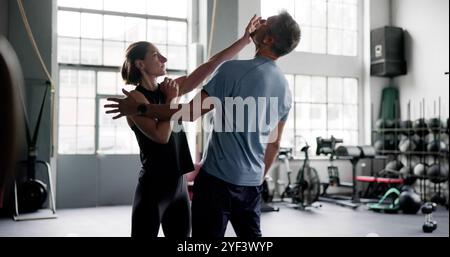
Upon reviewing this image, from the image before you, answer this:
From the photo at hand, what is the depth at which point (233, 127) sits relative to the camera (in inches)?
51.3

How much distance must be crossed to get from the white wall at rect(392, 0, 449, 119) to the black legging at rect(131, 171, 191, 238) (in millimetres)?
5247

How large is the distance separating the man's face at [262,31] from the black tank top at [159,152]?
370 millimetres

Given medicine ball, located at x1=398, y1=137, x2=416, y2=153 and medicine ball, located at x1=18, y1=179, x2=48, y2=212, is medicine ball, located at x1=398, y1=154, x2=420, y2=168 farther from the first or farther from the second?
medicine ball, located at x1=18, y1=179, x2=48, y2=212

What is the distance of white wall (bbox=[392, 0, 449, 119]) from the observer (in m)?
5.84

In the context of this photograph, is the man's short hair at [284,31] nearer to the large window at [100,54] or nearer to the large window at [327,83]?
the large window at [100,54]

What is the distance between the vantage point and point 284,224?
4277mm

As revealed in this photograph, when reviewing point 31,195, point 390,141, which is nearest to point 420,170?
point 390,141

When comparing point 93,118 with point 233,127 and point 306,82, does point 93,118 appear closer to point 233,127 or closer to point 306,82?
point 306,82

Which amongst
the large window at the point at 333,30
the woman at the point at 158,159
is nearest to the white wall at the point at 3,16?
the large window at the point at 333,30

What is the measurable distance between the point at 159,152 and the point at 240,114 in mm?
309

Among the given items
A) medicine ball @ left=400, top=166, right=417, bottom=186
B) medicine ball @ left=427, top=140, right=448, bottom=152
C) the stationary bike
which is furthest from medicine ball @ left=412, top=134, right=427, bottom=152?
the stationary bike

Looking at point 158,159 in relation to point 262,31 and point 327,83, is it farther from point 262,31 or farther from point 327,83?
point 327,83

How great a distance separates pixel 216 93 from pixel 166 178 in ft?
1.14
